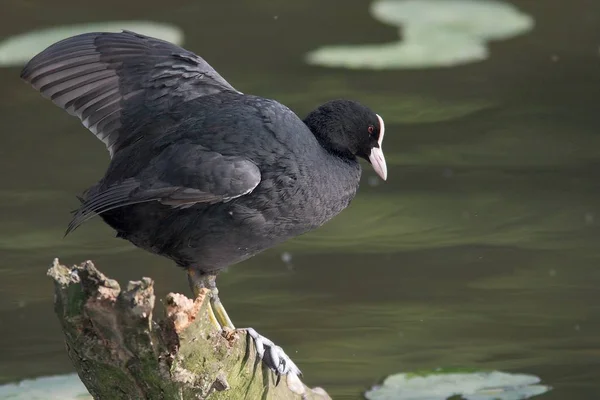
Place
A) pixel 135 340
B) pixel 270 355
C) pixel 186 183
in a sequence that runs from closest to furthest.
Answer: pixel 135 340
pixel 270 355
pixel 186 183

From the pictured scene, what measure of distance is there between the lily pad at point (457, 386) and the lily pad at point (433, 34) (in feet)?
10.6

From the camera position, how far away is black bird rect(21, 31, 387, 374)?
152 inches

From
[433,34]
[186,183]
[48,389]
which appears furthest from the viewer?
[433,34]

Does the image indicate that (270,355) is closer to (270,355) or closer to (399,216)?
(270,355)

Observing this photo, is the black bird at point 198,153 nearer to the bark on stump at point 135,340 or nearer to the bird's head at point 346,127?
the bird's head at point 346,127

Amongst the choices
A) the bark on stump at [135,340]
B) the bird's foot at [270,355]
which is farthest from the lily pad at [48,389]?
the bark on stump at [135,340]

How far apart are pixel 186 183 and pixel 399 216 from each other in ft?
7.81

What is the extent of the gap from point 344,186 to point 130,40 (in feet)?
3.22

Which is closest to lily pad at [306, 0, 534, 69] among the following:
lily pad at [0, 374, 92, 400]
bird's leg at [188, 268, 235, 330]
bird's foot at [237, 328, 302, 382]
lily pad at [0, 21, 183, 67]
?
lily pad at [0, 21, 183, 67]

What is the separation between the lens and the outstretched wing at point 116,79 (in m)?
4.33

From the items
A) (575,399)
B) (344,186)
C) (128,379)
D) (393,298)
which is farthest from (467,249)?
(128,379)

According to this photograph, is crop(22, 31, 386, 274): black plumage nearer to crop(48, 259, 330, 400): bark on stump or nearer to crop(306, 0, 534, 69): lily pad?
crop(48, 259, 330, 400): bark on stump

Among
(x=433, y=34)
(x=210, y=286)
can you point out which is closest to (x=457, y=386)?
(x=210, y=286)

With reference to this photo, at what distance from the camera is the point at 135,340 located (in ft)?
10.2
